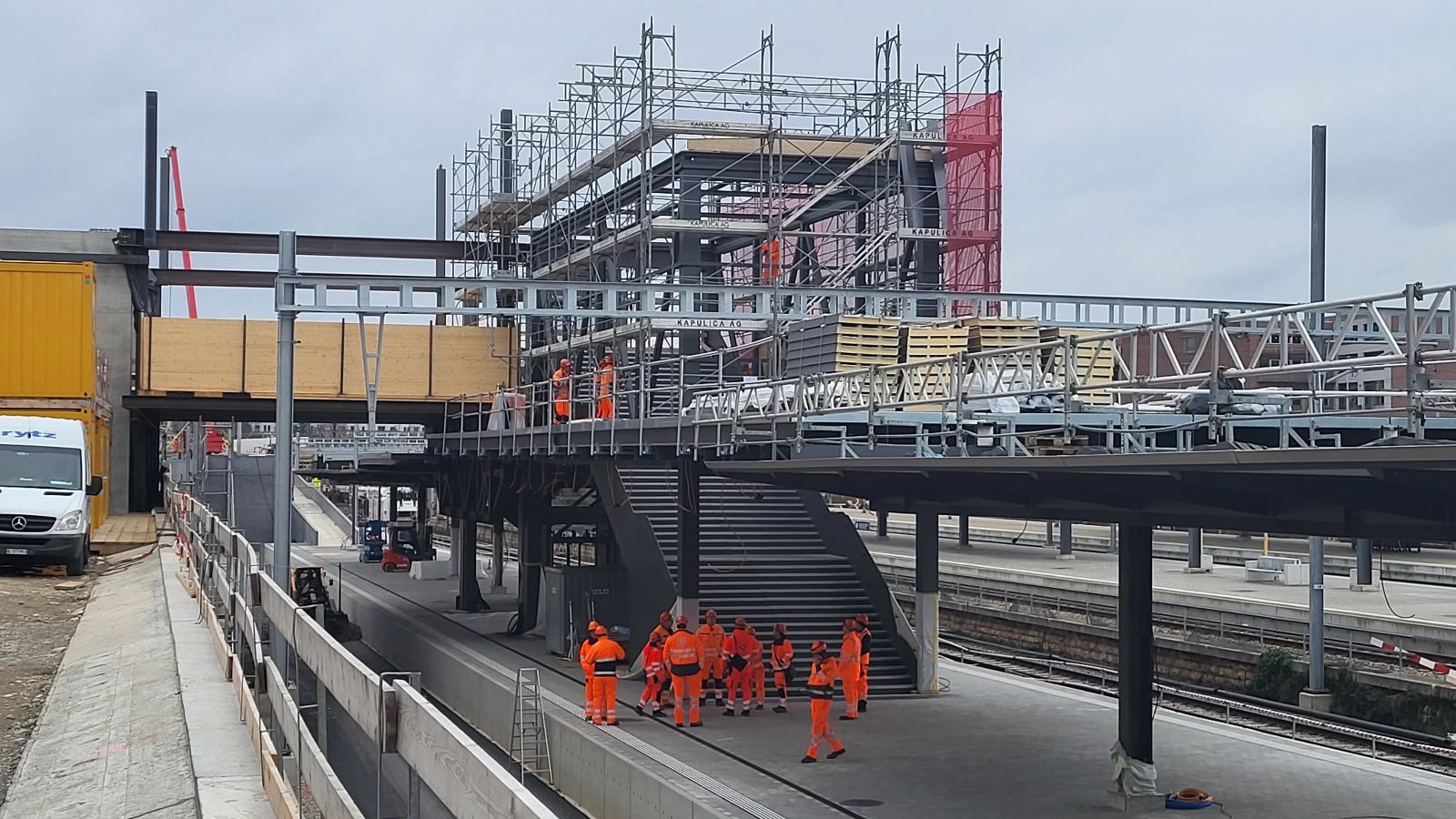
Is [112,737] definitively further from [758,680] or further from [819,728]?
[758,680]

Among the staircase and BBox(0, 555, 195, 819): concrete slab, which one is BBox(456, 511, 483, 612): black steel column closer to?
the staircase

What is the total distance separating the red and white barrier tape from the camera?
27.0m

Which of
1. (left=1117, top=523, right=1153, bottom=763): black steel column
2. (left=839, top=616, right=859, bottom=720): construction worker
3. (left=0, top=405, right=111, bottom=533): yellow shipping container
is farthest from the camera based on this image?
(left=0, top=405, right=111, bottom=533): yellow shipping container

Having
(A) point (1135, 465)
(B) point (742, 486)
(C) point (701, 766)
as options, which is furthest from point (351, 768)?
(B) point (742, 486)

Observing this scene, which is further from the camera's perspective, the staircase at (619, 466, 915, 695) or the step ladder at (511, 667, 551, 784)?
the staircase at (619, 466, 915, 695)

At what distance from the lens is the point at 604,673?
22312 mm

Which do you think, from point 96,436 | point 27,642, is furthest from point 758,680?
point 96,436

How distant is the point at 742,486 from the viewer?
31.5 meters

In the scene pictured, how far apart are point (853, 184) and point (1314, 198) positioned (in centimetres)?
1964

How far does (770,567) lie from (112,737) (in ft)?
53.9

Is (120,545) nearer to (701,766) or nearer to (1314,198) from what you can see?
(701,766)

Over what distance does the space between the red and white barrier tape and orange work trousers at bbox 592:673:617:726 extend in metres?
14.0

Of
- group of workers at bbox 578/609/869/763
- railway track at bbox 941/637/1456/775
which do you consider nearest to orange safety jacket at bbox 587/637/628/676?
group of workers at bbox 578/609/869/763

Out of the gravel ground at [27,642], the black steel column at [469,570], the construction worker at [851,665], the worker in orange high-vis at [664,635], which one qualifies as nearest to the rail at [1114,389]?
the worker in orange high-vis at [664,635]
